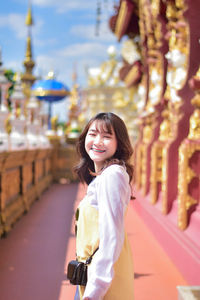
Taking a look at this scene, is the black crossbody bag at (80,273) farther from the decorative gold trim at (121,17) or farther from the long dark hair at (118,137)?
the decorative gold trim at (121,17)

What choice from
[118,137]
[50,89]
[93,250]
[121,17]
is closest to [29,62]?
[50,89]

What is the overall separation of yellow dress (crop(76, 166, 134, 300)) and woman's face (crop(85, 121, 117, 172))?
17cm

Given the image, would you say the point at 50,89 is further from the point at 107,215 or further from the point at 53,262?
the point at 107,215

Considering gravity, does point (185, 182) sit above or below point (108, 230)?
below

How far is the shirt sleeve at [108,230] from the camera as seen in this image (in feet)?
3.59

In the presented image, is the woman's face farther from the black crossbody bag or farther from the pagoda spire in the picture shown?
the pagoda spire

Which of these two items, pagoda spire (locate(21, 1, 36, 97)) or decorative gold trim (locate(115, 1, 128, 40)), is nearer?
decorative gold trim (locate(115, 1, 128, 40))

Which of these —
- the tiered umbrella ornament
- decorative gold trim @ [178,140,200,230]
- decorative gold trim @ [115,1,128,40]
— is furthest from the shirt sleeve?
the tiered umbrella ornament

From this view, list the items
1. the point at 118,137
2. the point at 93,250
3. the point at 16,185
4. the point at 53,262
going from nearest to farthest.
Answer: the point at 93,250, the point at 118,137, the point at 53,262, the point at 16,185

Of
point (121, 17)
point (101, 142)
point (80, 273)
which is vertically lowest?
point (80, 273)

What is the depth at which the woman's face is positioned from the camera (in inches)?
52.1

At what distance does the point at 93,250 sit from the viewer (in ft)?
A: 4.04

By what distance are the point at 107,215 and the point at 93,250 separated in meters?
0.18

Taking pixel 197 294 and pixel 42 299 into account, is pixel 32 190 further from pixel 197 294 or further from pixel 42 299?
pixel 197 294
